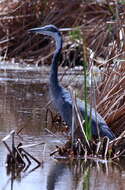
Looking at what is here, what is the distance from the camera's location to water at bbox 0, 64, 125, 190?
6.09m

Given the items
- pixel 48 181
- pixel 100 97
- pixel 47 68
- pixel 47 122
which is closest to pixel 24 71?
pixel 47 68

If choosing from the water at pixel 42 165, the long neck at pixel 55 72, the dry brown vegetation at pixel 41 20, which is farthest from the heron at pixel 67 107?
the dry brown vegetation at pixel 41 20

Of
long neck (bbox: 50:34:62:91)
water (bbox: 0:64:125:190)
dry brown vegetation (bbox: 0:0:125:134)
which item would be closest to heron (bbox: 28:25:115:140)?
long neck (bbox: 50:34:62:91)

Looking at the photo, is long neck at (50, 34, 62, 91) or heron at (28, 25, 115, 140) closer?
heron at (28, 25, 115, 140)

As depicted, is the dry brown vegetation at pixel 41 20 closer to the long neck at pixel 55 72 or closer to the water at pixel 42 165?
the water at pixel 42 165

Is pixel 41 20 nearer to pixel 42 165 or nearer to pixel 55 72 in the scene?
pixel 55 72

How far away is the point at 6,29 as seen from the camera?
49.3 feet

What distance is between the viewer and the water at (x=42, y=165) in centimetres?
609

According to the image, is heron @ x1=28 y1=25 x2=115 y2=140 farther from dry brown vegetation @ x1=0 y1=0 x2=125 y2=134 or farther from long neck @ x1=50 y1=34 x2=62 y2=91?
dry brown vegetation @ x1=0 y1=0 x2=125 y2=134

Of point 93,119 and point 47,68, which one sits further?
point 47,68

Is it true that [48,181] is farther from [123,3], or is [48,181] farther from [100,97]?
[123,3]

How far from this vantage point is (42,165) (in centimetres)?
677

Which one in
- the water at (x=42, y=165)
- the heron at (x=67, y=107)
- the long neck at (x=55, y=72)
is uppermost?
the long neck at (x=55, y=72)

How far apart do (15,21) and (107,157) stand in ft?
26.8
